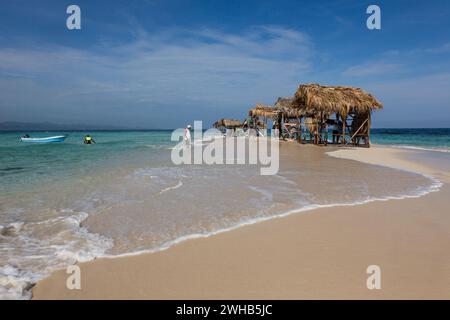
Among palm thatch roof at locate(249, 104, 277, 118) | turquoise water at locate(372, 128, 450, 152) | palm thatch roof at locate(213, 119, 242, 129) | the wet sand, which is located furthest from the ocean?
palm thatch roof at locate(213, 119, 242, 129)

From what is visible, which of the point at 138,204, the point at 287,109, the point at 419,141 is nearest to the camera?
the point at 138,204

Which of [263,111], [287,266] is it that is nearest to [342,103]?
[263,111]

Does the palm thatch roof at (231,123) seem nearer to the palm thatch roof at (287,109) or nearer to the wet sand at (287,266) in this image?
the palm thatch roof at (287,109)

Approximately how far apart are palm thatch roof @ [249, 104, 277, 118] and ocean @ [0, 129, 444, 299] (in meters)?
23.9

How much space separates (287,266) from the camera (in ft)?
10.3

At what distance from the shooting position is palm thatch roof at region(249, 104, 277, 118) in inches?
1329

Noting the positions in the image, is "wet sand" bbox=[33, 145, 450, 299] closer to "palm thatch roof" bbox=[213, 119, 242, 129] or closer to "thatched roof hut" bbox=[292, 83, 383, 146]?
"thatched roof hut" bbox=[292, 83, 383, 146]

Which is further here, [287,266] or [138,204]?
[138,204]

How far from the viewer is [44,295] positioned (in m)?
2.66

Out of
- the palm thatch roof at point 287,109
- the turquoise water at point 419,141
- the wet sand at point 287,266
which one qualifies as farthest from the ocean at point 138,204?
the turquoise water at point 419,141

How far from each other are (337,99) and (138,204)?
17.4 meters

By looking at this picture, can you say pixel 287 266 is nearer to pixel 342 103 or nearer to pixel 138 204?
pixel 138 204
